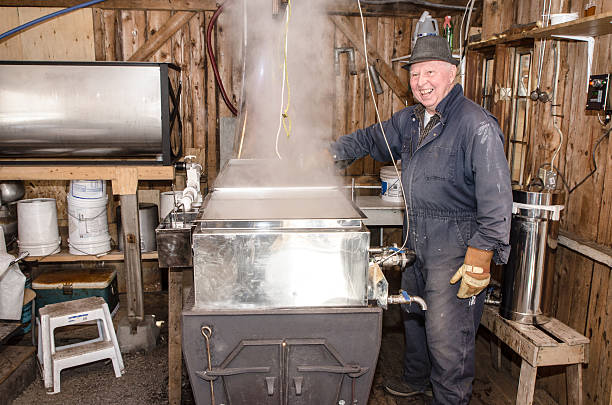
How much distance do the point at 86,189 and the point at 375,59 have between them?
2.55 metres

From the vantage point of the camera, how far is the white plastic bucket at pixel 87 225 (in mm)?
3541

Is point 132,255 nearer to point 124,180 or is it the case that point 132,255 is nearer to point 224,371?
point 124,180

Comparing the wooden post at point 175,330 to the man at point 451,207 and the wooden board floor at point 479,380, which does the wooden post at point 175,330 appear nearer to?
the wooden board floor at point 479,380

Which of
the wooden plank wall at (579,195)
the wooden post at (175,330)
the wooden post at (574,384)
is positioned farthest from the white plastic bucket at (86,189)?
the wooden post at (574,384)

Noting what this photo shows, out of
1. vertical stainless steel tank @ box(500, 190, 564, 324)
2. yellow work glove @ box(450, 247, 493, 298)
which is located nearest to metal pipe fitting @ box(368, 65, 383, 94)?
vertical stainless steel tank @ box(500, 190, 564, 324)

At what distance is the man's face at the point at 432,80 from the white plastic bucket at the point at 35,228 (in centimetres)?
282

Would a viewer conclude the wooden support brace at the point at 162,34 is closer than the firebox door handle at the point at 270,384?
No

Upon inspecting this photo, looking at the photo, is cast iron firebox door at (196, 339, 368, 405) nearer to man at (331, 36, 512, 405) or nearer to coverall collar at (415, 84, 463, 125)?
man at (331, 36, 512, 405)

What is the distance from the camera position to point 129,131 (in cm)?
319

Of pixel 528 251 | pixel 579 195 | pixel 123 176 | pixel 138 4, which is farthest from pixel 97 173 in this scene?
pixel 579 195

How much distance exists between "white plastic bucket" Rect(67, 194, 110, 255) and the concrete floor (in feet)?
2.26

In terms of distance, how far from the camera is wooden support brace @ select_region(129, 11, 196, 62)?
4023 mm

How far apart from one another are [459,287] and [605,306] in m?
0.73

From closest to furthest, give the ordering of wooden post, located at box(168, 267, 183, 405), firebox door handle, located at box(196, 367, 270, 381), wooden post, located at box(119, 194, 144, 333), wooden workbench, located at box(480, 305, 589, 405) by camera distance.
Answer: firebox door handle, located at box(196, 367, 270, 381), wooden workbench, located at box(480, 305, 589, 405), wooden post, located at box(168, 267, 183, 405), wooden post, located at box(119, 194, 144, 333)
